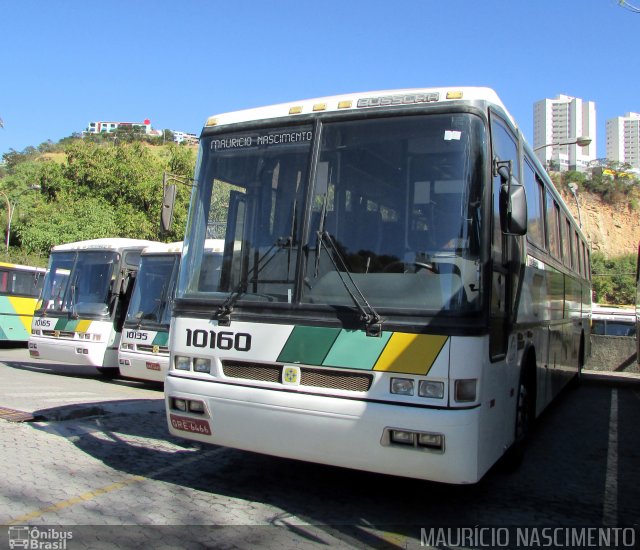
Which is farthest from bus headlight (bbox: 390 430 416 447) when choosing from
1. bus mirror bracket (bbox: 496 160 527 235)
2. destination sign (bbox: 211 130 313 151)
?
destination sign (bbox: 211 130 313 151)

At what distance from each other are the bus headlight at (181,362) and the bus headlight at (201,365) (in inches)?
2.8

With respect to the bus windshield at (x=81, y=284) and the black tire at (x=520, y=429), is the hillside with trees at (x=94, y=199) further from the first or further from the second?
the black tire at (x=520, y=429)

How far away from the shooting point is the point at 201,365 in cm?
524

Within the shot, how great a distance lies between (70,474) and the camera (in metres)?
5.57

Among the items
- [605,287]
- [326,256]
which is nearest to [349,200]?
[326,256]

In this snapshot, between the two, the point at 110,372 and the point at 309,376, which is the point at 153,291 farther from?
the point at 309,376

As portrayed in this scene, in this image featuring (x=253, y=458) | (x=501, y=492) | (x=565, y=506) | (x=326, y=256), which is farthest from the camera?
(x=253, y=458)

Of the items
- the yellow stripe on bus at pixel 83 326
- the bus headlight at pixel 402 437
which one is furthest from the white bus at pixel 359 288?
the yellow stripe on bus at pixel 83 326

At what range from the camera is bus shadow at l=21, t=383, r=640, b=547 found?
15.9 feet

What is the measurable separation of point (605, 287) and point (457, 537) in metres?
63.6

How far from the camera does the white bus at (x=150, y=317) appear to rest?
11758mm

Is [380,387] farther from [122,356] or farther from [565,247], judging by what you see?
[122,356]

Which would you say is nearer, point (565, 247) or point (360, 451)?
point (360, 451)

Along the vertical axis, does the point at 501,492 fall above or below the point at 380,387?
below
